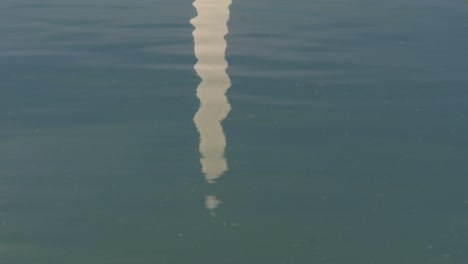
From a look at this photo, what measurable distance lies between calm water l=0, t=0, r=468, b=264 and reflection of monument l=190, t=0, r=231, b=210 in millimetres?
19

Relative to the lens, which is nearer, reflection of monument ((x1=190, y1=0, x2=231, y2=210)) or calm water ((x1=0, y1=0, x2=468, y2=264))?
calm water ((x1=0, y1=0, x2=468, y2=264))

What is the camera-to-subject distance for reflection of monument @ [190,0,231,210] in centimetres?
522

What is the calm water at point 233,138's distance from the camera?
13.8 feet

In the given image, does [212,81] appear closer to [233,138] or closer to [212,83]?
[212,83]

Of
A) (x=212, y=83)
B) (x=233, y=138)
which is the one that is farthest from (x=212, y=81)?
(x=233, y=138)

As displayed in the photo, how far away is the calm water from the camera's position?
4219 millimetres

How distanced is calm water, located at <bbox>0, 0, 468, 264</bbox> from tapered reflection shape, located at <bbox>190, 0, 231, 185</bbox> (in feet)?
0.06

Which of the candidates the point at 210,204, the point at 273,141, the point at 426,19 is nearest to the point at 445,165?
the point at 273,141

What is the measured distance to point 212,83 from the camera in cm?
673

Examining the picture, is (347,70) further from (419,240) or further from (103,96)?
(419,240)

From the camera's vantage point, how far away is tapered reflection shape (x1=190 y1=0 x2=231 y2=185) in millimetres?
5281

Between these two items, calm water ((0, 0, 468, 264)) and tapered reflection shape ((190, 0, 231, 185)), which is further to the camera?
tapered reflection shape ((190, 0, 231, 185))

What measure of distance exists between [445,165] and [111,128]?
5.72ft

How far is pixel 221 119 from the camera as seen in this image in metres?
5.96
